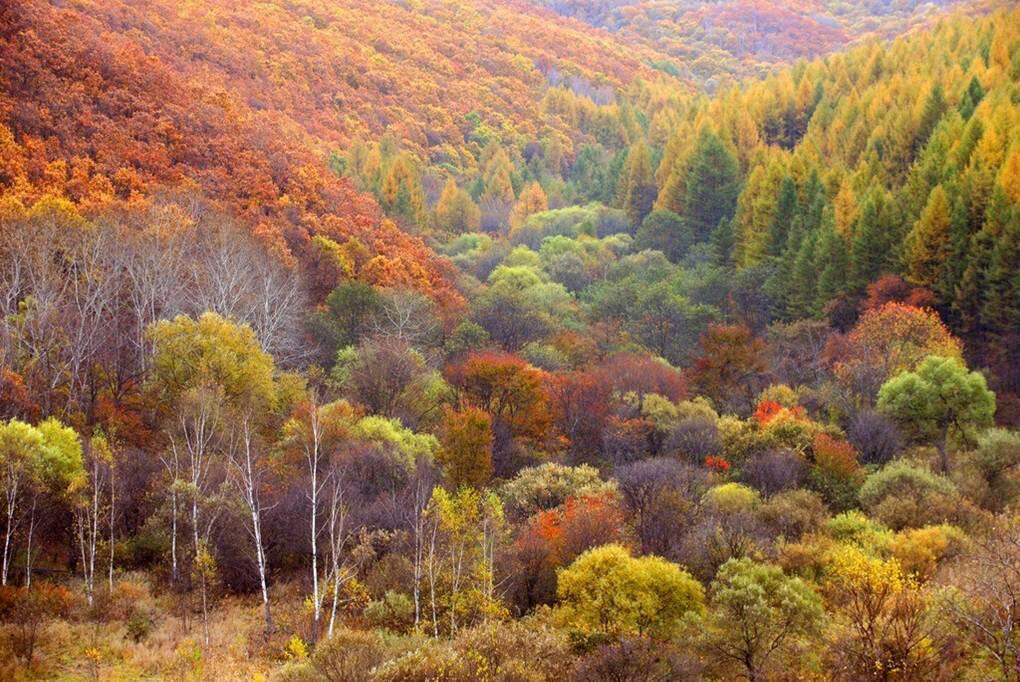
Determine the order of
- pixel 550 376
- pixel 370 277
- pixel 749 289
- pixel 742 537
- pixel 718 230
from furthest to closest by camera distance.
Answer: pixel 718 230, pixel 749 289, pixel 370 277, pixel 550 376, pixel 742 537

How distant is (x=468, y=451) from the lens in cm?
2980

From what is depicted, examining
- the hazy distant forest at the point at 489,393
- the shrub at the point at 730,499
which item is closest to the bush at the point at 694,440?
the hazy distant forest at the point at 489,393

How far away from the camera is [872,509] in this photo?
2723 centimetres

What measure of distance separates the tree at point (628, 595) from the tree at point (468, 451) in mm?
9944

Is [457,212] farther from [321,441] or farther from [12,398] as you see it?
[12,398]

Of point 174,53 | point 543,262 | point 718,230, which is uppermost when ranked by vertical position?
point 174,53

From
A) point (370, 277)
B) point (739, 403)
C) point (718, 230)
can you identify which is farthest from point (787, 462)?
point (718, 230)

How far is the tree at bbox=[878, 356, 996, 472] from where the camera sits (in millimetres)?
34375

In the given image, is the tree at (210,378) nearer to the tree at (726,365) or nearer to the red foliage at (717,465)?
the red foliage at (717,465)

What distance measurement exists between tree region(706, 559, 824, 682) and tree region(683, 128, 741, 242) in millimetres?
59494

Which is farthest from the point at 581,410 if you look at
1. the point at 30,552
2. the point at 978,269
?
the point at 978,269

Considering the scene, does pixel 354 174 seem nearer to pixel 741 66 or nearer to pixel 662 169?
pixel 662 169

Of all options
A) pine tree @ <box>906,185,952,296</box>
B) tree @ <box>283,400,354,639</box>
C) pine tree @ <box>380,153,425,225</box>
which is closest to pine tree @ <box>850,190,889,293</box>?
pine tree @ <box>906,185,952,296</box>

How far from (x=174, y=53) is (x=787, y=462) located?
61934 millimetres
